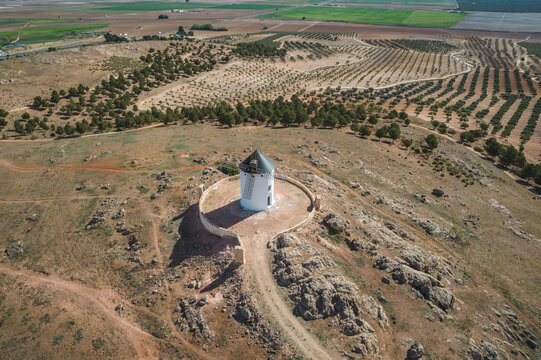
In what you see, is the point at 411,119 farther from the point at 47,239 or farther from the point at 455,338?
the point at 47,239

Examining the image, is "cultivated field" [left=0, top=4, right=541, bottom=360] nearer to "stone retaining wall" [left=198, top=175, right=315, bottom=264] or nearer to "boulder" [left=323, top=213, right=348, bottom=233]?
"boulder" [left=323, top=213, right=348, bottom=233]

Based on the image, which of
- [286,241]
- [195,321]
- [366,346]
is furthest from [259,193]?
[366,346]

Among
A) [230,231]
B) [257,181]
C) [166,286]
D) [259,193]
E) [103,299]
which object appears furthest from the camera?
[259,193]

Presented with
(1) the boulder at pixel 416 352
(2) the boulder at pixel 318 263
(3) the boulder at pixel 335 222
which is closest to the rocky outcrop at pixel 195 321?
(2) the boulder at pixel 318 263

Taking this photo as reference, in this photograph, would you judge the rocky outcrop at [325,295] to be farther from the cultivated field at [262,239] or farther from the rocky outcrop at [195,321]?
the rocky outcrop at [195,321]

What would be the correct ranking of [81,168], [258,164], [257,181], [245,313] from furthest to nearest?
[81,168] < [257,181] < [258,164] < [245,313]

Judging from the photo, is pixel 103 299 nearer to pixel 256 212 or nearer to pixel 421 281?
pixel 256 212

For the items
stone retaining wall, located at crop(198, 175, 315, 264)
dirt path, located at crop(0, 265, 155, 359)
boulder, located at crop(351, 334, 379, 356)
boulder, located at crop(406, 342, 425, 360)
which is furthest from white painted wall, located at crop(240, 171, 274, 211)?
boulder, located at crop(406, 342, 425, 360)
